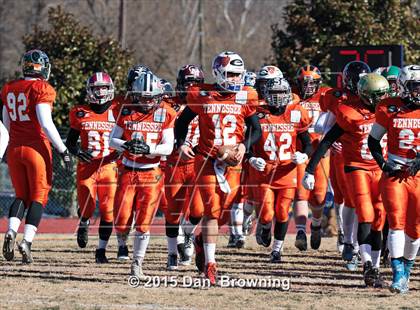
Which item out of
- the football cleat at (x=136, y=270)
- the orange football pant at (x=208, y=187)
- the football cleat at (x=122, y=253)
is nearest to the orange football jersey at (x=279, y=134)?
the orange football pant at (x=208, y=187)

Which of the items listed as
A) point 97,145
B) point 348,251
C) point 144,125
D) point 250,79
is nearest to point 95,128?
point 97,145

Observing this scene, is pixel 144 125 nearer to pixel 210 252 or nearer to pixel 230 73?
pixel 230 73

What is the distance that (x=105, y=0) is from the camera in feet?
148

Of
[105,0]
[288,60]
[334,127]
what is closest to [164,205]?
[334,127]

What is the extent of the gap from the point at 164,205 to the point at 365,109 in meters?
2.73

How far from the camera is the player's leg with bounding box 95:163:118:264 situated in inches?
438

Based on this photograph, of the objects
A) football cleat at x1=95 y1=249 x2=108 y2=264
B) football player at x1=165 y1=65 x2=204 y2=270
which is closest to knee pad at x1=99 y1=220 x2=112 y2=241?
football cleat at x1=95 y1=249 x2=108 y2=264

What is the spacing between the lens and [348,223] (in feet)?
35.3

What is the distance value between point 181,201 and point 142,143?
4.18ft

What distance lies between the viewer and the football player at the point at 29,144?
10.2 metres

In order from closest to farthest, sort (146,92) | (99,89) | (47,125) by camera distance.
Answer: (146,92) < (47,125) < (99,89)

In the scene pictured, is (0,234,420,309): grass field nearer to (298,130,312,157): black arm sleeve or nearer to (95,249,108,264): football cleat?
(95,249,108,264): football cleat

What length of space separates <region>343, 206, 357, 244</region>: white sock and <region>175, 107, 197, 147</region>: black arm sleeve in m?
1.95

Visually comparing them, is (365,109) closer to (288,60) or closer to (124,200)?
(124,200)
